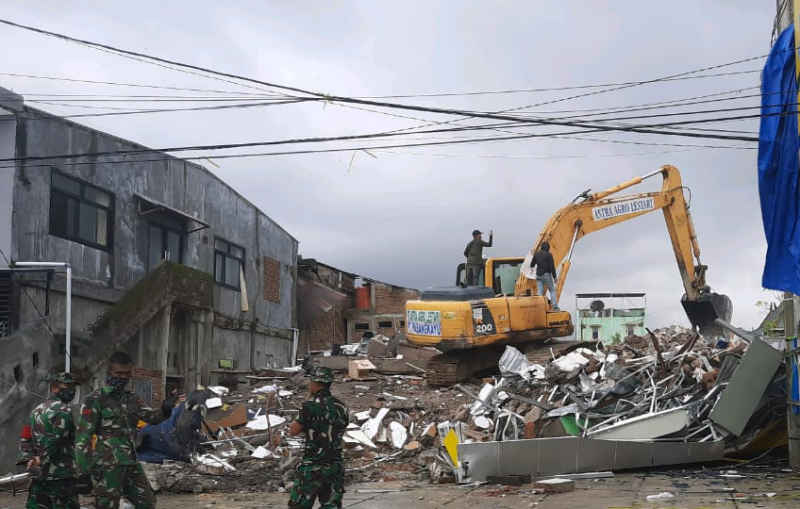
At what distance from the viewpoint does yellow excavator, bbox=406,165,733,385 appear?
A: 18484 millimetres

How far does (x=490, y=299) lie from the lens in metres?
18.5

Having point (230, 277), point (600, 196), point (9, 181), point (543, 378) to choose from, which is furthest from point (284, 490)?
point (230, 277)

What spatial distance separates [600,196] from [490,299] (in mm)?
3550

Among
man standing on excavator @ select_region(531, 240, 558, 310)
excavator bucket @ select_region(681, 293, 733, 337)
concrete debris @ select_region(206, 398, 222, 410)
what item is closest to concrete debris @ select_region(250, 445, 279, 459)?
concrete debris @ select_region(206, 398, 222, 410)

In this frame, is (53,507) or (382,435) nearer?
(53,507)

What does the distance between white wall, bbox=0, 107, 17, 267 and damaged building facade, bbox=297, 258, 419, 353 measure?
1800cm

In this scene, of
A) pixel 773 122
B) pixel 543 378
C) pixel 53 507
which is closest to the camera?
pixel 53 507

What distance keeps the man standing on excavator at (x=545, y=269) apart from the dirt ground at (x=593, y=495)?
20.9ft

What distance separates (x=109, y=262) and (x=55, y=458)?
1310 cm

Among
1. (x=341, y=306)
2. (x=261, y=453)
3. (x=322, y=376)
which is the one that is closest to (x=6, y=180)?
(x=261, y=453)

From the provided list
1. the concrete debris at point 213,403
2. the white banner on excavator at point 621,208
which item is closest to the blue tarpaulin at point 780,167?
the white banner on excavator at point 621,208

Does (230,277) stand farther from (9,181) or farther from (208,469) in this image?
(208,469)

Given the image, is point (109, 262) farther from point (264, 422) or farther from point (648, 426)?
point (648, 426)

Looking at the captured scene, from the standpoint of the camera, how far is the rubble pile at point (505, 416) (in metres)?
13.1
